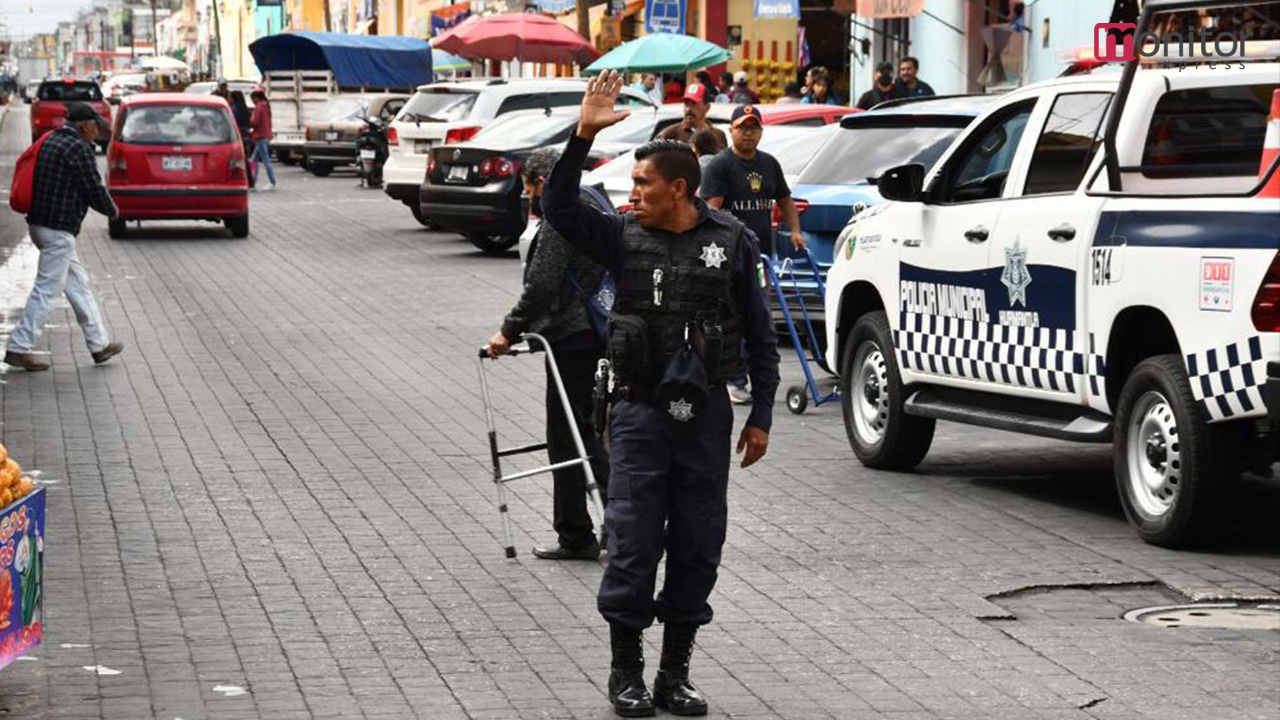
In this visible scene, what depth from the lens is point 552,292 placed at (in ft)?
29.0

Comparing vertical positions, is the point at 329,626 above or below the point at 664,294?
below

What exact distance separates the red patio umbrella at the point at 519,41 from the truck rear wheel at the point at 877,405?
3080 cm

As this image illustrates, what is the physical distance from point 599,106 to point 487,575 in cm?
262

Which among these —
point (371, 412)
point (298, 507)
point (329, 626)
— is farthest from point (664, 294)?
point (371, 412)

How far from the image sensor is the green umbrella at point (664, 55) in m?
34.2

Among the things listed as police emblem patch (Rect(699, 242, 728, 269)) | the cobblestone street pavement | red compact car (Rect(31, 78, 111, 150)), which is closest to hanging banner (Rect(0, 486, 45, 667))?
the cobblestone street pavement

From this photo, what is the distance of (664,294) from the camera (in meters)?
6.65

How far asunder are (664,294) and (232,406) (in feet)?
23.6

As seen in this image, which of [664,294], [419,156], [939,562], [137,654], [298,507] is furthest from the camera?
[419,156]

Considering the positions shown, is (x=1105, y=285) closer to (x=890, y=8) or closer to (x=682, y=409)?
(x=682, y=409)

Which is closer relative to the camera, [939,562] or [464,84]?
[939,562]

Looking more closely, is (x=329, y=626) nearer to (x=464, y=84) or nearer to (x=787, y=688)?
(x=787, y=688)

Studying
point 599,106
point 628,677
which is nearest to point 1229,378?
point 628,677

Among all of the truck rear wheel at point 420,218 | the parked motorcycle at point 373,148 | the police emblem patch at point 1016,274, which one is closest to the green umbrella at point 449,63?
the parked motorcycle at point 373,148
